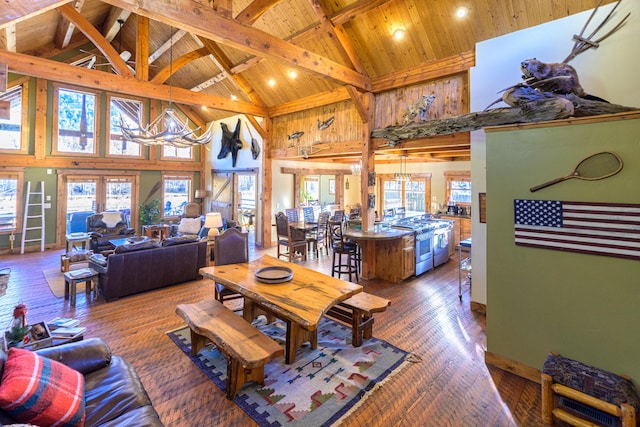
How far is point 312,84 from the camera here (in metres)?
6.64

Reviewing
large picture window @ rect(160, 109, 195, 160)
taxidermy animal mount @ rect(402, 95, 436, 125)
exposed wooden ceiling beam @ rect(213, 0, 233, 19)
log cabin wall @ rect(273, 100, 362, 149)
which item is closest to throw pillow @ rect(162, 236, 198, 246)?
log cabin wall @ rect(273, 100, 362, 149)

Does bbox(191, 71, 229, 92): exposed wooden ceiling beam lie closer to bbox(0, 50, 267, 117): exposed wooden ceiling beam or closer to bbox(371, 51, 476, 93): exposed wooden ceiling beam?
bbox(0, 50, 267, 117): exposed wooden ceiling beam

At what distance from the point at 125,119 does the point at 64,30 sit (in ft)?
8.15

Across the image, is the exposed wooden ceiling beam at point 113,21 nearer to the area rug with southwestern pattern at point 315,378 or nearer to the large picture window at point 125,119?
the large picture window at point 125,119

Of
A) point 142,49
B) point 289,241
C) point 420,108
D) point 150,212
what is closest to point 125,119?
point 150,212

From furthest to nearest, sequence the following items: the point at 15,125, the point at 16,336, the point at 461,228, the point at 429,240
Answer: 1. the point at 461,228
2. the point at 15,125
3. the point at 429,240
4. the point at 16,336

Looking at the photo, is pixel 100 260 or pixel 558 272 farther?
pixel 100 260

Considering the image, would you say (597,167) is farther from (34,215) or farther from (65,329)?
(34,215)

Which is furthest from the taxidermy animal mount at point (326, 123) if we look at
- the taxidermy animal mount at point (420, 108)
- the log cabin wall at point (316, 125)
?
the taxidermy animal mount at point (420, 108)

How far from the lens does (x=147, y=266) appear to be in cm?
489

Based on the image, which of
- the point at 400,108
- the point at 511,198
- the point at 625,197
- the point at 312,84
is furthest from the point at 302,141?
the point at 625,197

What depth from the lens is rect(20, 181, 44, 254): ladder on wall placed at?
7832 mm

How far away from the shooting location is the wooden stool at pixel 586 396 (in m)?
2.07

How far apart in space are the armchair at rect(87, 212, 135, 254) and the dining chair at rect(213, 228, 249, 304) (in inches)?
171
